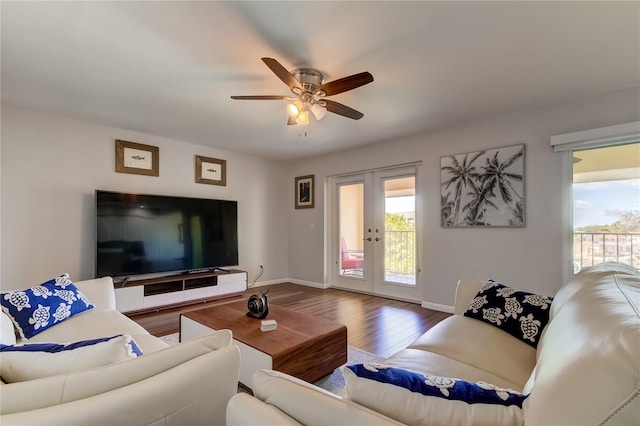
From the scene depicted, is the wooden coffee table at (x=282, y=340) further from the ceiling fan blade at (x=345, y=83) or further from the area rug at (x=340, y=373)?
the ceiling fan blade at (x=345, y=83)

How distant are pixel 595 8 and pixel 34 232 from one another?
17.2 ft

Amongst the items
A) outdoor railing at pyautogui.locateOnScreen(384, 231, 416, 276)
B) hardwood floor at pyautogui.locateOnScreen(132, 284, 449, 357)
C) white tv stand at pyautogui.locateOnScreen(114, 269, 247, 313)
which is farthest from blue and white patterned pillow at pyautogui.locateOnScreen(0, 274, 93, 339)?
outdoor railing at pyautogui.locateOnScreen(384, 231, 416, 276)

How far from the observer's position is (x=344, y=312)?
3.68 metres

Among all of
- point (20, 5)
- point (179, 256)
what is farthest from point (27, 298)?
point (179, 256)

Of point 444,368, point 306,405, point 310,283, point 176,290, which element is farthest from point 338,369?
point 310,283

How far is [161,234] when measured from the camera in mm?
3926

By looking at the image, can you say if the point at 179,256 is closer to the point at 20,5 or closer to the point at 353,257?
the point at 353,257

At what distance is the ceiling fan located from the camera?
6.78ft

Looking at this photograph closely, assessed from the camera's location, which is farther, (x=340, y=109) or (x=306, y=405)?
(x=340, y=109)

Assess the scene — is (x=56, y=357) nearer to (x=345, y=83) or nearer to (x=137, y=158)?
(x=345, y=83)

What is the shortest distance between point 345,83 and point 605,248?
2.96 metres

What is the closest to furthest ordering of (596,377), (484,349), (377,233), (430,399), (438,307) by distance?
(596,377) → (430,399) → (484,349) → (438,307) → (377,233)

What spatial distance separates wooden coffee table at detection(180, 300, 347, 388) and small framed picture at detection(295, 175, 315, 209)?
10.2ft

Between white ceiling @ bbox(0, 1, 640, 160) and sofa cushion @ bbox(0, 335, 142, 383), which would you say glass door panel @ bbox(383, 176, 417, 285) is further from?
sofa cushion @ bbox(0, 335, 142, 383)
